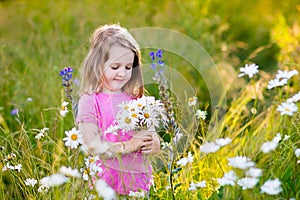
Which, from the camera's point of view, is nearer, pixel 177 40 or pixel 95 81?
pixel 95 81

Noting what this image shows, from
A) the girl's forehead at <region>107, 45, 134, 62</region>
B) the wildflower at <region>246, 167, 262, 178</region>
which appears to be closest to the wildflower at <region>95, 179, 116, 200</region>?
the wildflower at <region>246, 167, 262, 178</region>

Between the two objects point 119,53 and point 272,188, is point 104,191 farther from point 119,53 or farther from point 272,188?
point 119,53

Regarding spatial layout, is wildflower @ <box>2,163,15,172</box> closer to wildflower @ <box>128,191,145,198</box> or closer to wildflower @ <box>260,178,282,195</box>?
wildflower @ <box>128,191,145,198</box>

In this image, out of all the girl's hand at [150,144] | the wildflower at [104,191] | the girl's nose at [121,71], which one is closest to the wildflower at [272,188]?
the wildflower at [104,191]

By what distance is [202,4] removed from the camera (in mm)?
6402

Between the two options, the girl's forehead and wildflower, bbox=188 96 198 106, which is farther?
the girl's forehead

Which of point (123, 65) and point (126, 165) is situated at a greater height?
point (123, 65)

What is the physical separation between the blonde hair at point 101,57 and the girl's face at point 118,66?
0.9 inches

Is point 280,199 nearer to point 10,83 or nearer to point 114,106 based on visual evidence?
point 114,106

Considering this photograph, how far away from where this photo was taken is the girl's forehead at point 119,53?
260 cm

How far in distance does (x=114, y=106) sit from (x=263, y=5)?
5460 millimetres

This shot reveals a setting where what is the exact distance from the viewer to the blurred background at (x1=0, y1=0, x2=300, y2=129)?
396 centimetres

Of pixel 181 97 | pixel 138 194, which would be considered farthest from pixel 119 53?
pixel 181 97

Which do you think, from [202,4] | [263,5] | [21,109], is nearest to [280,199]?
[21,109]
